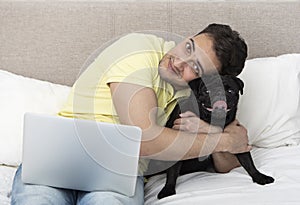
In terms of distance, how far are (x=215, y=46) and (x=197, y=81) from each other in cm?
12

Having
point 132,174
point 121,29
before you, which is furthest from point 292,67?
point 132,174

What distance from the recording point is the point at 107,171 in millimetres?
1563

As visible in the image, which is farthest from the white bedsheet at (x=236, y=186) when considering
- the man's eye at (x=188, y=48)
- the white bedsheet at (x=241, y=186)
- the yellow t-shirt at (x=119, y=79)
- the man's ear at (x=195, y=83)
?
the man's eye at (x=188, y=48)

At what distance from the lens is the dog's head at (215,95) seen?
171 cm

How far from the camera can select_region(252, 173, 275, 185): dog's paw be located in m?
1.73

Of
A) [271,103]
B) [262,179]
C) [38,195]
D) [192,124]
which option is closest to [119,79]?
[192,124]

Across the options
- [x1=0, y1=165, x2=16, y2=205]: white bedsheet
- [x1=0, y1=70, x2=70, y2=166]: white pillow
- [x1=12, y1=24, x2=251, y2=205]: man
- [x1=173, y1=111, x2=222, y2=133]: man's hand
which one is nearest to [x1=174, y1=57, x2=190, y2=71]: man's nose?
[x1=12, y1=24, x2=251, y2=205]: man

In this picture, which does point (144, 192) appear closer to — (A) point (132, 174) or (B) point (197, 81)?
(A) point (132, 174)

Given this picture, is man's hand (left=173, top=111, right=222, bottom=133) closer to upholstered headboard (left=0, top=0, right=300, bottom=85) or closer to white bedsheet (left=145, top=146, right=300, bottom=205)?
white bedsheet (left=145, top=146, right=300, bottom=205)

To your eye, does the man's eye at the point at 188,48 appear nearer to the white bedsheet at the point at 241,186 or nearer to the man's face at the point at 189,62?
the man's face at the point at 189,62

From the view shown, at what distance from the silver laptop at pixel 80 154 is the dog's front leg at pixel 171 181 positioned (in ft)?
0.43

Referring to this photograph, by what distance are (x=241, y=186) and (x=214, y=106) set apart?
24 cm

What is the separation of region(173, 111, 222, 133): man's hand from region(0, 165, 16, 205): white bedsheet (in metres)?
0.51

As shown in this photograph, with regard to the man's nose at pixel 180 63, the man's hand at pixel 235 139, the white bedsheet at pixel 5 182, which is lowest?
the white bedsheet at pixel 5 182
